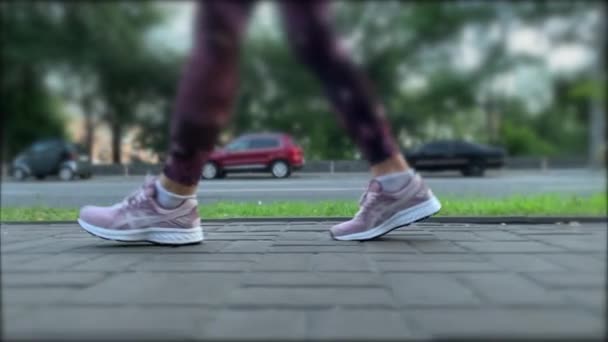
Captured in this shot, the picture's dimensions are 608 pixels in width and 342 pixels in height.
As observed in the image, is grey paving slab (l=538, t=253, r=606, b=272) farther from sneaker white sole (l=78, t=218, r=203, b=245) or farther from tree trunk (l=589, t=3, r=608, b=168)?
sneaker white sole (l=78, t=218, r=203, b=245)

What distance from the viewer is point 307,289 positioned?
7.47 ft

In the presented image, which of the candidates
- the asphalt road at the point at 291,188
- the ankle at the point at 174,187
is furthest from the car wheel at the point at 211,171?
the ankle at the point at 174,187

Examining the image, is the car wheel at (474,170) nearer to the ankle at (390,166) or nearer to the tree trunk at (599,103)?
the tree trunk at (599,103)

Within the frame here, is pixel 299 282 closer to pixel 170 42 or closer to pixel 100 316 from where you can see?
pixel 100 316

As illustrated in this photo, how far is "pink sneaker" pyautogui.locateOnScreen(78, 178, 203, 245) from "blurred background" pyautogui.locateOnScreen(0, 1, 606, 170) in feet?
2.56

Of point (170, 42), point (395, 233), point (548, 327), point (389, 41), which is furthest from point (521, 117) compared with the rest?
point (548, 327)

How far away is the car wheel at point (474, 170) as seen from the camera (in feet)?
32.4

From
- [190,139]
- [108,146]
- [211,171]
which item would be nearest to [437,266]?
[190,139]

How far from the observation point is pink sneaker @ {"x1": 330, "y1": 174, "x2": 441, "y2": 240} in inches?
127

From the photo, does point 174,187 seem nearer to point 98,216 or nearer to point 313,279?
point 98,216

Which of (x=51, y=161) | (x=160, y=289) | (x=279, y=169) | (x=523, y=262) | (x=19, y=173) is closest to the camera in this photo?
(x=160, y=289)

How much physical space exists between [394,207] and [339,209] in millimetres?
2310

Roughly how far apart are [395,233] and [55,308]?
264cm

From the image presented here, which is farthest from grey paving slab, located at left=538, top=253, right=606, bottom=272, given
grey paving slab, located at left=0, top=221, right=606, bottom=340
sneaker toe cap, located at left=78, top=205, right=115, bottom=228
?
sneaker toe cap, located at left=78, top=205, right=115, bottom=228
